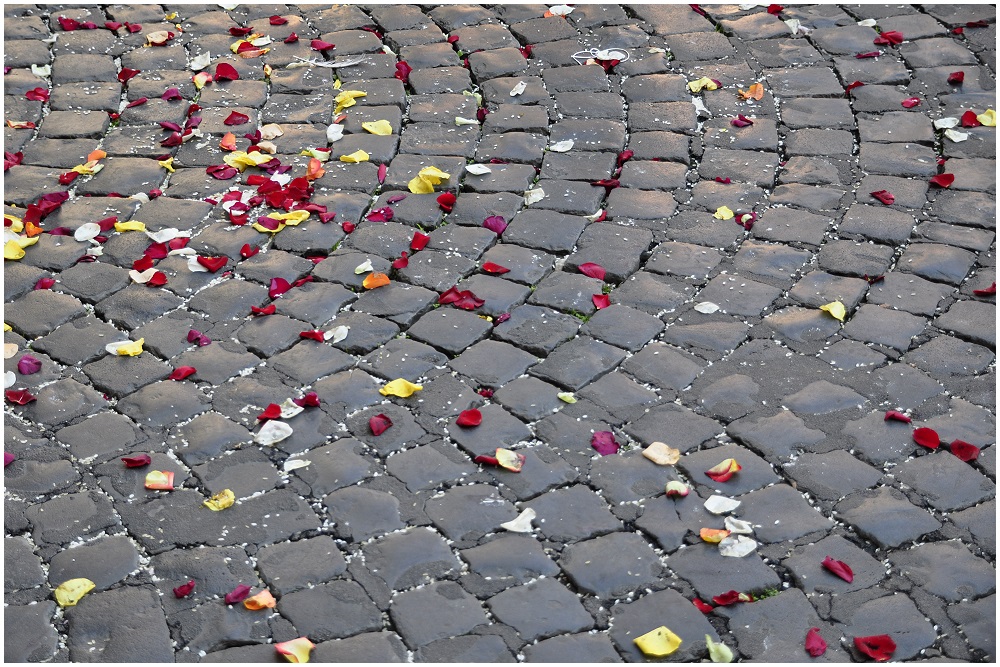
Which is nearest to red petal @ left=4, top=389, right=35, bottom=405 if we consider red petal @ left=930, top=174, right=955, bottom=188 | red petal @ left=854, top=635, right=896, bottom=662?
red petal @ left=854, top=635, right=896, bottom=662

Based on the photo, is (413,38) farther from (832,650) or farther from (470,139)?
(832,650)

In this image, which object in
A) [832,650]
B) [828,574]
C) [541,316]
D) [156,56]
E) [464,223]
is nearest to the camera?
[832,650]

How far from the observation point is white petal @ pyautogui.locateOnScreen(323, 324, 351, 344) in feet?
11.4

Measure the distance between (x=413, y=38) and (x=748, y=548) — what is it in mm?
3506

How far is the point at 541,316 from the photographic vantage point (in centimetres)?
357

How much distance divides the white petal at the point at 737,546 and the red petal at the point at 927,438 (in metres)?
0.70

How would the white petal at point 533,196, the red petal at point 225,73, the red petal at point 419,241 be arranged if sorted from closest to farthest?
1. the red petal at point 419,241
2. the white petal at point 533,196
3. the red petal at point 225,73

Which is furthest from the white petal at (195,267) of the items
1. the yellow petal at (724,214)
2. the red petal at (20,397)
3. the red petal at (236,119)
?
the yellow petal at (724,214)

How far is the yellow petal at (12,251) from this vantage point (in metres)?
3.82

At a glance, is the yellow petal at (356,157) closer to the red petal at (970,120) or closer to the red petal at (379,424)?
the red petal at (379,424)

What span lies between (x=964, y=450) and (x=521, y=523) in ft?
4.52

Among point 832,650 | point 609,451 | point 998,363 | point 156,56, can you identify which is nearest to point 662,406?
point 609,451

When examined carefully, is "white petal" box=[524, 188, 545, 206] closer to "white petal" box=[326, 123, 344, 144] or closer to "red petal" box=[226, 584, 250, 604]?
"white petal" box=[326, 123, 344, 144]

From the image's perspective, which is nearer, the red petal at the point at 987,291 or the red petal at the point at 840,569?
the red petal at the point at 840,569
